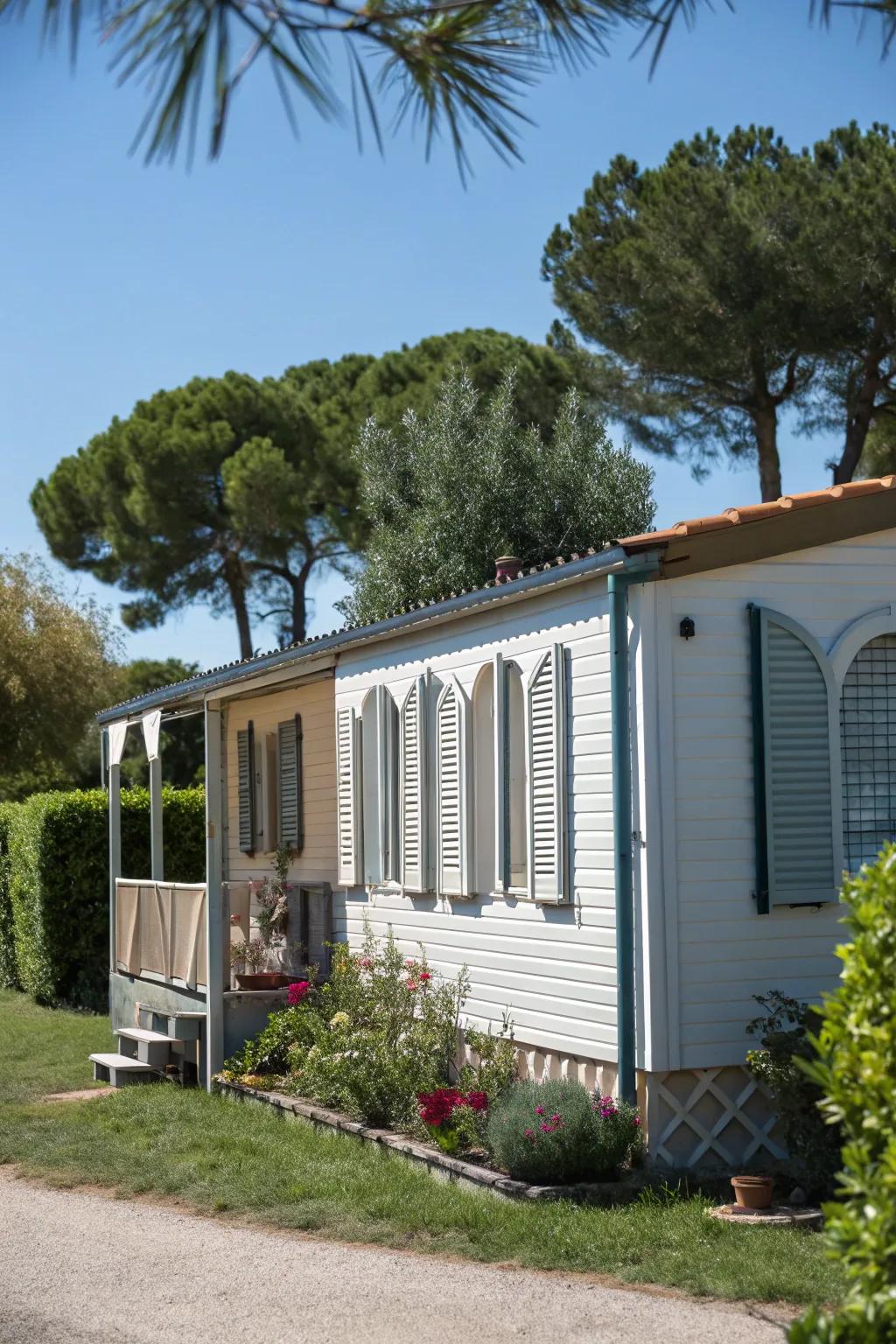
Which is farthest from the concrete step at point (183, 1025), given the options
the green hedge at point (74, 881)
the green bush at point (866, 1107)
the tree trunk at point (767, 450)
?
the tree trunk at point (767, 450)

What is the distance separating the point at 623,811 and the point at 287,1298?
2.69m

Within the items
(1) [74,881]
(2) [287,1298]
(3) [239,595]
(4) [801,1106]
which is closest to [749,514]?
(4) [801,1106]

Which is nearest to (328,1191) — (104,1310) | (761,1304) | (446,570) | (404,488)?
(104,1310)

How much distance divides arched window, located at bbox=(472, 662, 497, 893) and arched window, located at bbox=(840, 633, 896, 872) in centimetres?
220

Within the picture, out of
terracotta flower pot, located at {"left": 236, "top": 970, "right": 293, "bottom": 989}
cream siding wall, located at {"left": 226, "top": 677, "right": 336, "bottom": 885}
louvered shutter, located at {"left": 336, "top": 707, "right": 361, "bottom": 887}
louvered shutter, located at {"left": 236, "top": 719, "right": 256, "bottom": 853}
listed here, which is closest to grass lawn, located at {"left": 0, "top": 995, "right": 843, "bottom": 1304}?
terracotta flower pot, located at {"left": 236, "top": 970, "right": 293, "bottom": 989}

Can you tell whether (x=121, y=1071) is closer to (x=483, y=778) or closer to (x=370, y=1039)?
(x=370, y=1039)

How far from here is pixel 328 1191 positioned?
24.8 feet

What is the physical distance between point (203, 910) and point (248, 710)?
3601 mm

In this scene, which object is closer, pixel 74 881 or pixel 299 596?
pixel 74 881

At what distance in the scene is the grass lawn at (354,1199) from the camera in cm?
605

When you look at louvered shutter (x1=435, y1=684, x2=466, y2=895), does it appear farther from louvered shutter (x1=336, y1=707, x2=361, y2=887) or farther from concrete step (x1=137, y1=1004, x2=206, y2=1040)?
concrete step (x1=137, y1=1004, x2=206, y2=1040)

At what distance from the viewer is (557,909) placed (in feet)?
26.7

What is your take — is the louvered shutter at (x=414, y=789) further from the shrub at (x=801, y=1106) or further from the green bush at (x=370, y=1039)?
the shrub at (x=801, y=1106)

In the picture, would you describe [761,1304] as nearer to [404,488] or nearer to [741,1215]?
[741,1215]
